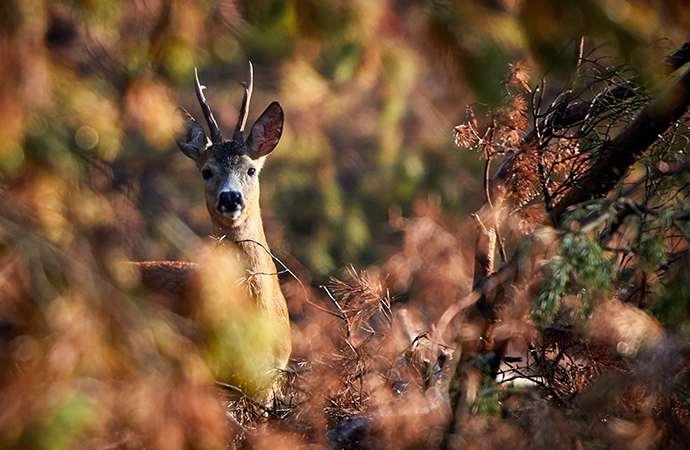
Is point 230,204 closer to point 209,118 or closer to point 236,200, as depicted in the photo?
point 236,200

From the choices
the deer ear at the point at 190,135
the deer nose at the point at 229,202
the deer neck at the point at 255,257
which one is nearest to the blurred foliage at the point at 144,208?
the deer neck at the point at 255,257

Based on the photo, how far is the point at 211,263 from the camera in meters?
1.71

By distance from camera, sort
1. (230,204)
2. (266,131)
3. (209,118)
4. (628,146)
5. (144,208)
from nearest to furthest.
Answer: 1. (144,208)
2. (628,146)
3. (230,204)
4. (209,118)
5. (266,131)

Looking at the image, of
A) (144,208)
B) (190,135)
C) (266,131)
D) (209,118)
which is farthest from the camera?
(266,131)

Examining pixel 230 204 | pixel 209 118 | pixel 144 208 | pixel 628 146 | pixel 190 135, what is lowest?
pixel 230 204

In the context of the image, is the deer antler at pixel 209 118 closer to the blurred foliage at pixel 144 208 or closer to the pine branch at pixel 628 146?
the blurred foliage at pixel 144 208

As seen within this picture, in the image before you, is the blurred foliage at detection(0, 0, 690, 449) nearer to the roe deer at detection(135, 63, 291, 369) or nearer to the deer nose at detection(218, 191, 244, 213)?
the roe deer at detection(135, 63, 291, 369)

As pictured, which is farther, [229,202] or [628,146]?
[229,202]

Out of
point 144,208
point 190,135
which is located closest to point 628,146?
point 144,208

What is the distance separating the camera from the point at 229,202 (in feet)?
13.6

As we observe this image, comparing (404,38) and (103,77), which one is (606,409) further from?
(103,77)

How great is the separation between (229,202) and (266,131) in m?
1.02

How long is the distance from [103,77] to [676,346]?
243cm

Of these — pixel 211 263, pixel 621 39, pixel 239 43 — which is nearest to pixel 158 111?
pixel 239 43
